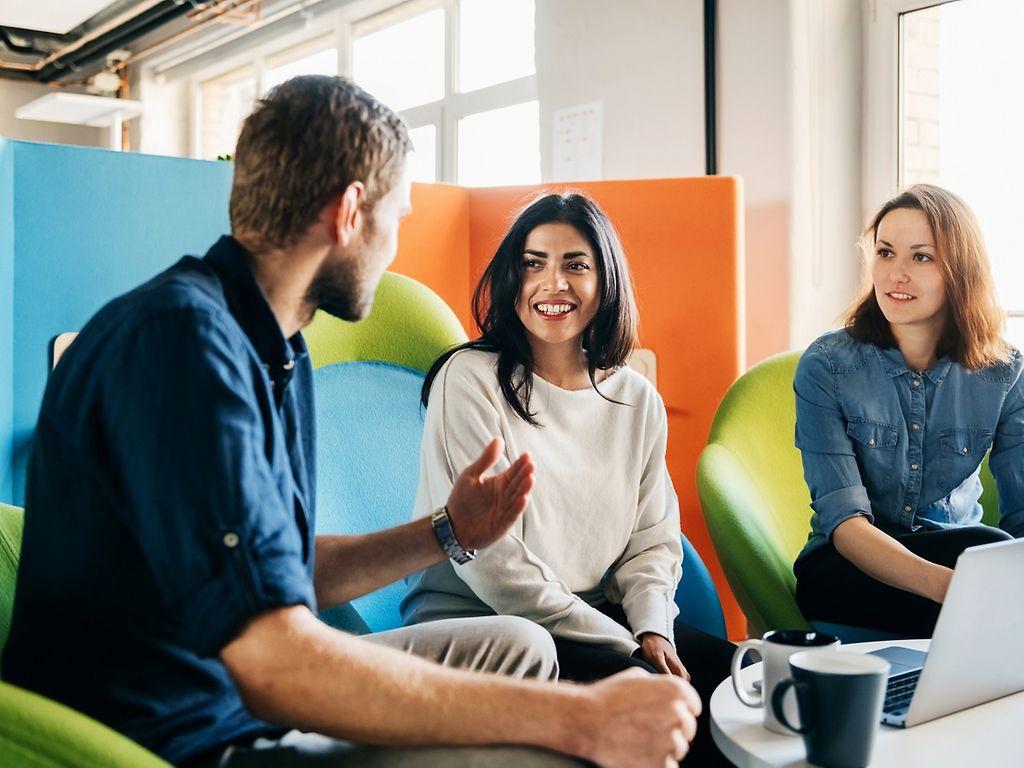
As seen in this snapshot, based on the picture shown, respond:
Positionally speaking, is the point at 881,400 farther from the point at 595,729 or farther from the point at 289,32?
the point at 289,32

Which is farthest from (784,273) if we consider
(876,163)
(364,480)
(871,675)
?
(871,675)

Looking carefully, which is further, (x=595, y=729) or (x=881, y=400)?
(x=881, y=400)

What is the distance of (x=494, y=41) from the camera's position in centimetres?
532

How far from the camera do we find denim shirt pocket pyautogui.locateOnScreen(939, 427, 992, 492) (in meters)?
2.09

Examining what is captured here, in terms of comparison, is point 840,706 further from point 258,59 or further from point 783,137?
point 258,59

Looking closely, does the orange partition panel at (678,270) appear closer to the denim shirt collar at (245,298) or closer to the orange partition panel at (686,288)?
the orange partition panel at (686,288)

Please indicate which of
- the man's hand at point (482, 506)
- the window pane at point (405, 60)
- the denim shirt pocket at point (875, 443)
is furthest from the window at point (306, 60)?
the man's hand at point (482, 506)

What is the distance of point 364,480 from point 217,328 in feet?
3.79

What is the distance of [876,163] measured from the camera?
10.5ft

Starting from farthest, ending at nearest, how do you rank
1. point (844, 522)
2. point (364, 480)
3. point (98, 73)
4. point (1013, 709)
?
1. point (98, 73)
2. point (364, 480)
3. point (844, 522)
4. point (1013, 709)

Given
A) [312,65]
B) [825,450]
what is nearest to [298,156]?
[825,450]

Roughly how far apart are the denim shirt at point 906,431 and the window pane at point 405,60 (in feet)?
13.0

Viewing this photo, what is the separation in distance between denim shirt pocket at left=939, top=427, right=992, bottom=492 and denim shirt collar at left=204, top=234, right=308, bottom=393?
147 cm

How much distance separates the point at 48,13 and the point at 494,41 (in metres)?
3.74
